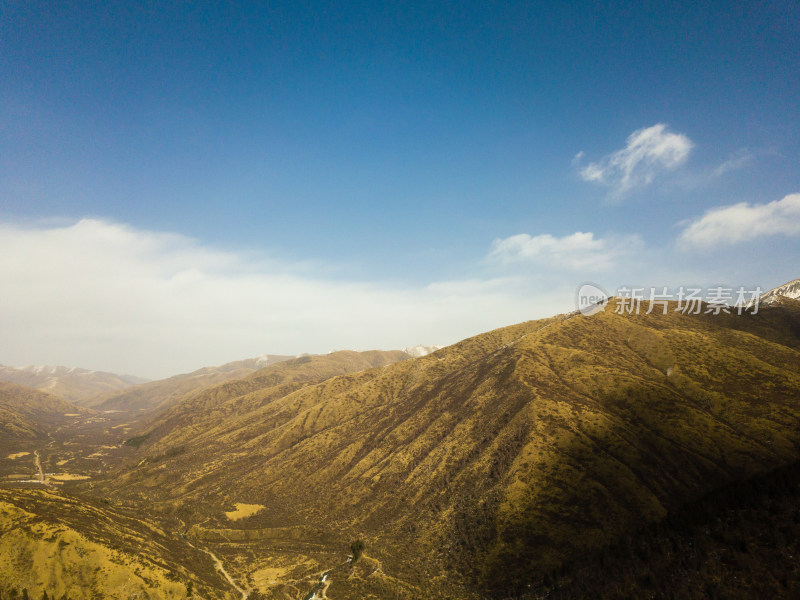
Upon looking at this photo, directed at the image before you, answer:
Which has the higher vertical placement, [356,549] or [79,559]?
[79,559]

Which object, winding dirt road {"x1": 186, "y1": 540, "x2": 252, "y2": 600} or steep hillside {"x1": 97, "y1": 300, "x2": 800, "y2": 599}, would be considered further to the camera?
steep hillside {"x1": 97, "y1": 300, "x2": 800, "y2": 599}

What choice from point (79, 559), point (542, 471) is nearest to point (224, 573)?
point (79, 559)

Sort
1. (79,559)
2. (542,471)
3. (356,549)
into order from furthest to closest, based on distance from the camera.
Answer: (542,471), (356,549), (79,559)

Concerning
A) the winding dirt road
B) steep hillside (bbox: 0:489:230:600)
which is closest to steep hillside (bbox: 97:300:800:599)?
the winding dirt road

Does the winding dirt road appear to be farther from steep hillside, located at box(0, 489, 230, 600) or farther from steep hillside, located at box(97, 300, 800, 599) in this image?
steep hillside, located at box(97, 300, 800, 599)

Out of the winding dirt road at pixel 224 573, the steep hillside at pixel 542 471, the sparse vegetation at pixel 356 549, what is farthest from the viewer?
the sparse vegetation at pixel 356 549

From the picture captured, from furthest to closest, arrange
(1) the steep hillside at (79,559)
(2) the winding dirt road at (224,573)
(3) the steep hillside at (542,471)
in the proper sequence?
(3) the steep hillside at (542,471) → (2) the winding dirt road at (224,573) → (1) the steep hillside at (79,559)

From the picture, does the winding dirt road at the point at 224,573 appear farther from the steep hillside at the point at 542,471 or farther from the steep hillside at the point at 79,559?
the steep hillside at the point at 542,471

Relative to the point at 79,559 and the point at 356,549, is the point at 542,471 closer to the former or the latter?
the point at 356,549

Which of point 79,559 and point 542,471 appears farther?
point 542,471

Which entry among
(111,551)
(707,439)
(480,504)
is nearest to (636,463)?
(707,439)

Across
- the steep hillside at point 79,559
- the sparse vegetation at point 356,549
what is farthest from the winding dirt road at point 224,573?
the sparse vegetation at point 356,549

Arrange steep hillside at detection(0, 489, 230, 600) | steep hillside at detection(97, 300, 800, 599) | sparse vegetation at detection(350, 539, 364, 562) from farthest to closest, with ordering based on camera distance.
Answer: sparse vegetation at detection(350, 539, 364, 562)
steep hillside at detection(97, 300, 800, 599)
steep hillside at detection(0, 489, 230, 600)
